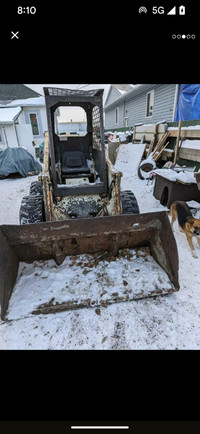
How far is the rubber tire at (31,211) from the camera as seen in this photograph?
3.25 metres

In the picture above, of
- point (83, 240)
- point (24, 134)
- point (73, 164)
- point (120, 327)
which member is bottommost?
point (120, 327)

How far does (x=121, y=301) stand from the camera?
235 centimetres

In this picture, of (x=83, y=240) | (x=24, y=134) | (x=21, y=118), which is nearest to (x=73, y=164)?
(x=83, y=240)

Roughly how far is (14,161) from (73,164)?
6802 millimetres

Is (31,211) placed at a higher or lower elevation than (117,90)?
lower

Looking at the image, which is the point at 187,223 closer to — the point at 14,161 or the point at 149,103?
the point at 14,161

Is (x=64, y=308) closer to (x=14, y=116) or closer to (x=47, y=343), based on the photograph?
(x=47, y=343)

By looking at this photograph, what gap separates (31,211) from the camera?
337 cm

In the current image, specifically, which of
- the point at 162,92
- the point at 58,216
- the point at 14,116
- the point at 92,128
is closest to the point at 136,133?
the point at 162,92

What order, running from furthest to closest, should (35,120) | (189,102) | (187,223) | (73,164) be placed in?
1. (35,120)
2. (189,102)
3. (73,164)
4. (187,223)

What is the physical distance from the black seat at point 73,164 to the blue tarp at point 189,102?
671 cm

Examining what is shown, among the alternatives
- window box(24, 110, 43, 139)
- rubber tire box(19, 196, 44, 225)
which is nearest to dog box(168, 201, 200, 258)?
rubber tire box(19, 196, 44, 225)

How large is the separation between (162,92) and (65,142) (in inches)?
330
